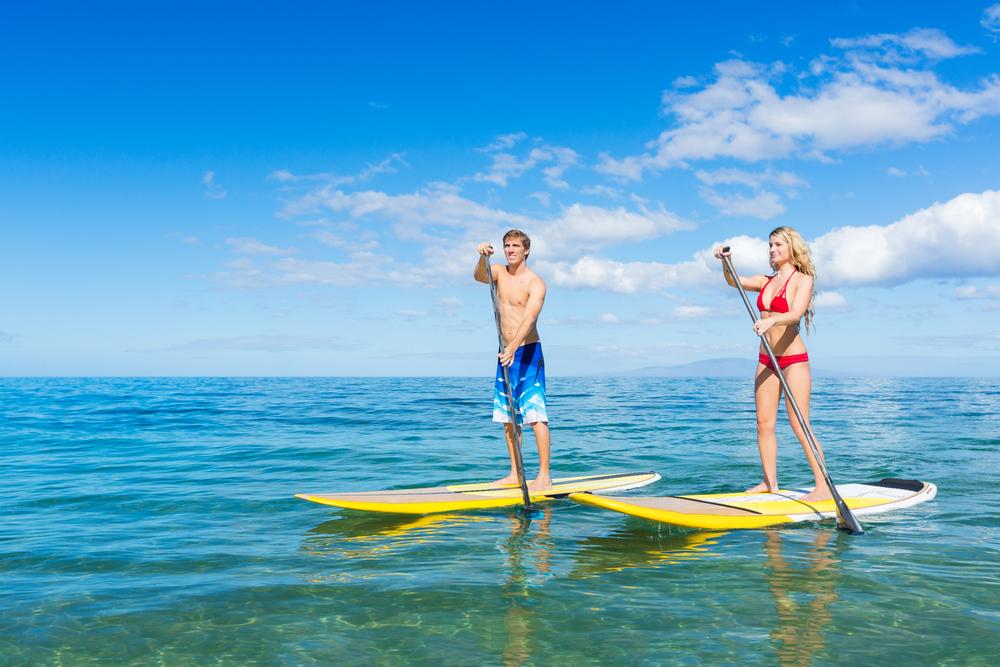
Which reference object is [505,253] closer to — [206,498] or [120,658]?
[206,498]

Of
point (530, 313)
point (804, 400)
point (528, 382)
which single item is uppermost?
point (530, 313)

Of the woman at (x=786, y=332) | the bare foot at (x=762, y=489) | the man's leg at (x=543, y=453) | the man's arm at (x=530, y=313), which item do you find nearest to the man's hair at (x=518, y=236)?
the man's arm at (x=530, y=313)

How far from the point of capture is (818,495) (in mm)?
6609

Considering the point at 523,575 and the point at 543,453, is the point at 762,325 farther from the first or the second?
the point at 523,575

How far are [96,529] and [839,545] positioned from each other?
258 inches

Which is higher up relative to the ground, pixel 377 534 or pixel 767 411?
pixel 767 411

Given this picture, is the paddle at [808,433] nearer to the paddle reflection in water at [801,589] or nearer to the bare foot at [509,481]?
the paddle reflection in water at [801,589]

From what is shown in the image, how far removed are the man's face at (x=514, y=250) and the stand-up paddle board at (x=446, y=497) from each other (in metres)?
2.44

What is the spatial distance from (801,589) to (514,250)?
421 centimetres

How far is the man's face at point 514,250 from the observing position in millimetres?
7320

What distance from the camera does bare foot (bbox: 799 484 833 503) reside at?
6559 millimetres

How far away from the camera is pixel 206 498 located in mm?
8070

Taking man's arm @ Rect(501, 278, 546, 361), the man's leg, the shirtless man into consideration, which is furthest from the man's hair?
the man's leg

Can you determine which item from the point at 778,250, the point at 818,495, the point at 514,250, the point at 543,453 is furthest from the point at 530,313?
the point at 818,495
